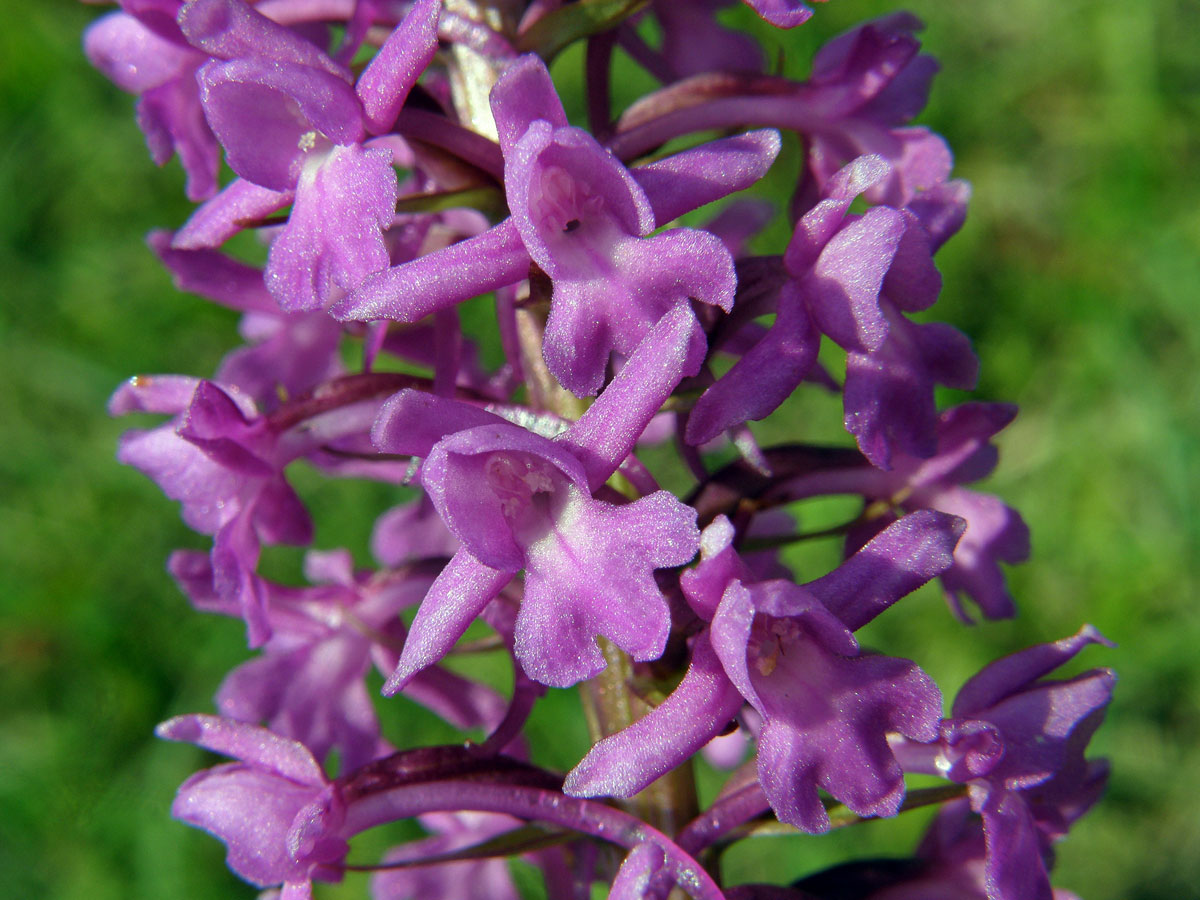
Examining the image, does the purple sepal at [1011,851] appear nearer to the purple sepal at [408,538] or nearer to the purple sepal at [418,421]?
the purple sepal at [418,421]

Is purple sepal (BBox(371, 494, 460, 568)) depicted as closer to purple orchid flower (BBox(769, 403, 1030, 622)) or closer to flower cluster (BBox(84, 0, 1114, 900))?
flower cluster (BBox(84, 0, 1114, 900))

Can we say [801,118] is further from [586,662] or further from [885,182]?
[586,662]

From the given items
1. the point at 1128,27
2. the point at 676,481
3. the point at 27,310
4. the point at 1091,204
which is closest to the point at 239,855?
the point at 676,481

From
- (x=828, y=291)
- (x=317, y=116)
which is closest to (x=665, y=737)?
(x=828, y=291)

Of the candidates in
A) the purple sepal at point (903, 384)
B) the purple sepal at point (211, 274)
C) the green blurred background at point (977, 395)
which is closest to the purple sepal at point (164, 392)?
the purple sepal at point (211, 274)

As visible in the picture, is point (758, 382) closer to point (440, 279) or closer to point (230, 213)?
point (440, 279)

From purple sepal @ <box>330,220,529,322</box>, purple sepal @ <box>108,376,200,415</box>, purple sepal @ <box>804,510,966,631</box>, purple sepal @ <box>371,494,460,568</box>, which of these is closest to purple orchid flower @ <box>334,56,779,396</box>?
purple sepal @ <box>330,220,529,322</box>
